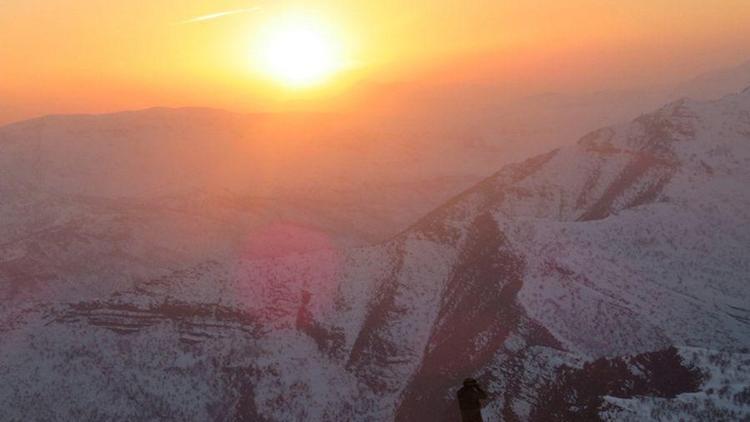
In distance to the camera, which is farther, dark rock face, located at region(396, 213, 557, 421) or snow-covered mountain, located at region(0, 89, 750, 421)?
dark rock face, located at region(396, 213, 557, 421)

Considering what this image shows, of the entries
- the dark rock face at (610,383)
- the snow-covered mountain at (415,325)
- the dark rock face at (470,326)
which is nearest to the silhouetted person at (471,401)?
the dark rock face at (610,383)

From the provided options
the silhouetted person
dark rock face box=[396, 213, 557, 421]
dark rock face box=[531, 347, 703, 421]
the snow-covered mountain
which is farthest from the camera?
dark rock face box=[396, 213, 557, 421]

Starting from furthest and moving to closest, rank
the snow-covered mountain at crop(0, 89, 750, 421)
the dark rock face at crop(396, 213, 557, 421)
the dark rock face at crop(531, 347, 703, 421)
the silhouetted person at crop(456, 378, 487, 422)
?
the dark rock face at crop(396, 213, 557, 421)
the snow-covered mountain at crop(0, 89, 750, 421)
the dark rock face at crop(531, 347, 703, 421)
the silhouetted person at crop(456, 378, 487, 422)

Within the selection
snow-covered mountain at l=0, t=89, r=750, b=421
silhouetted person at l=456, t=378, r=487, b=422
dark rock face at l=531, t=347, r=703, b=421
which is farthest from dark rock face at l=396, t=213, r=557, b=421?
silhouetted person at l=456, t=378, r=487, b=422

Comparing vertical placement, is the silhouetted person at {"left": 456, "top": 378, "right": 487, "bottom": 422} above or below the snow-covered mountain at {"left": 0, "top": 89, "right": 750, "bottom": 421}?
above

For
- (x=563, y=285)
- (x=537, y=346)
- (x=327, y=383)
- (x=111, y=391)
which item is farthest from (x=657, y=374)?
(x=111, y=391)

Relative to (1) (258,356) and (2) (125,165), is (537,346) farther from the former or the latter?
(2) (125,165)

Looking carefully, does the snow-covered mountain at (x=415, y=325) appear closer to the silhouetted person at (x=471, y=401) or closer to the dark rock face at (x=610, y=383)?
the dark rock face at (x=610, y=383)

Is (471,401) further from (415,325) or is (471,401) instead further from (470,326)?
(415,325)

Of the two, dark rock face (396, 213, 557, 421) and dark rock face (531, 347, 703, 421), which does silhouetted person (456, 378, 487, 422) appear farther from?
dark rock face (396, 213, 557, 421)
